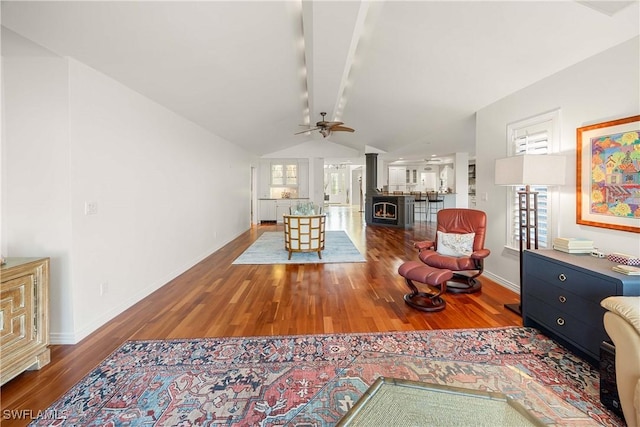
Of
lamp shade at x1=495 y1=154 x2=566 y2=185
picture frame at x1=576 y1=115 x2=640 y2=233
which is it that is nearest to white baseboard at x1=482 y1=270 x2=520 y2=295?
picture frame at x1=576 y1=115 x2=640 y2=233

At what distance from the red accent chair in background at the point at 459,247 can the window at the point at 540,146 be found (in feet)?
1.32

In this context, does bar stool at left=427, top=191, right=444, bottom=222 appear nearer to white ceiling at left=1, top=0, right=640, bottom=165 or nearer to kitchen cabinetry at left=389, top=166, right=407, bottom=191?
kitchen cabinetry at left=389, top=166, right=407, bottom=191

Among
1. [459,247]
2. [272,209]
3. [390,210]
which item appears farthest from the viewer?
[272,209]

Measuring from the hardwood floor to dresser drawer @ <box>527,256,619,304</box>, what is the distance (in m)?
0.60

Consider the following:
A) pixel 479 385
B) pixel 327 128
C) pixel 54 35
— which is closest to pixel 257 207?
pixel 327 128

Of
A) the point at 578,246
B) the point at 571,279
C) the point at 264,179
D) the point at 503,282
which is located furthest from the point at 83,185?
the point at 264,179

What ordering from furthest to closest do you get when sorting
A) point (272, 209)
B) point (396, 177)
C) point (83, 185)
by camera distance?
point (396, 177), point (272, 209), point (83, 185)

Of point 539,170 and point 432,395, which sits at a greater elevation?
point 539,170

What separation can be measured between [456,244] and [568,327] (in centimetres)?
165

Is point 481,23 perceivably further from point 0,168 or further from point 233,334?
point 0,168

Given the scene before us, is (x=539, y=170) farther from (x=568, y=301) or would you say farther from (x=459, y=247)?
(x=459, y=247)

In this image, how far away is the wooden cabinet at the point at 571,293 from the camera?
1845 mm

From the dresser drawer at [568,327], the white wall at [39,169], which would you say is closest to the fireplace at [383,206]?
the dresser drawer at [568,327]

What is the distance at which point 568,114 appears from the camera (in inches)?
107
